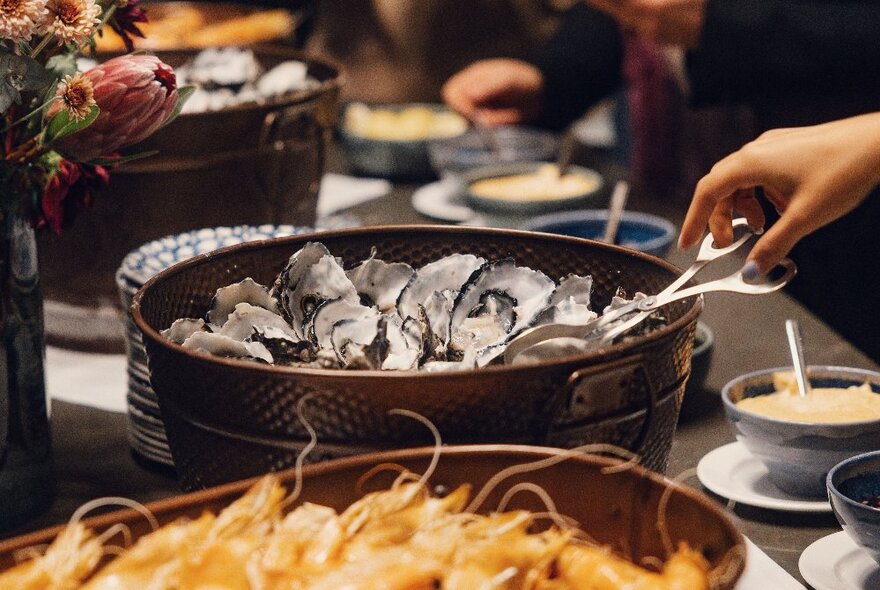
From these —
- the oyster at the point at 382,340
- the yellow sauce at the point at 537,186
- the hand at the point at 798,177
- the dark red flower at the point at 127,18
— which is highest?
the dark red flower at the point at 127,18

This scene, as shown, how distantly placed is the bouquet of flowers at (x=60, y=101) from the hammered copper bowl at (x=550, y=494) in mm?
367

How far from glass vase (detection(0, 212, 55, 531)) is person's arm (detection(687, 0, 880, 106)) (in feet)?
5.04

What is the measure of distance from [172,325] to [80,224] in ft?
1.75

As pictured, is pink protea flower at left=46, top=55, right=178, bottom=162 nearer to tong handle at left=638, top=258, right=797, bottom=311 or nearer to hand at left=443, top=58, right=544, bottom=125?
tong handle at left=638, top=258, right=797, bottom=311

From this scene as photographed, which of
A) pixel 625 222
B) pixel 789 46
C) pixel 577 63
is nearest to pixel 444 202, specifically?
pixel 625 222

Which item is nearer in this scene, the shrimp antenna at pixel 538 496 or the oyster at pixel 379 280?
the shrimp antenna at pixel 538 496

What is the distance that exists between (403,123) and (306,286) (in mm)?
1497

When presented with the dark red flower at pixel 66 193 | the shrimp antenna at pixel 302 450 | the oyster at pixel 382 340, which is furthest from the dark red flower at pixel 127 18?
the shrimp antenna at pixel 302 450

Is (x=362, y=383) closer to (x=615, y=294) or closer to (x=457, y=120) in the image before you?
(x=615, y=294)

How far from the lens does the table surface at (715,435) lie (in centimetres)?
101

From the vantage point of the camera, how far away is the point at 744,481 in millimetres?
1070

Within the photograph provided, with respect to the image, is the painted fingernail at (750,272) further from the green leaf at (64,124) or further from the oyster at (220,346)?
the green leaf at (64,124)

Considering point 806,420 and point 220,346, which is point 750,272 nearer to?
point 806,420

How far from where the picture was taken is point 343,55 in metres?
4.10
